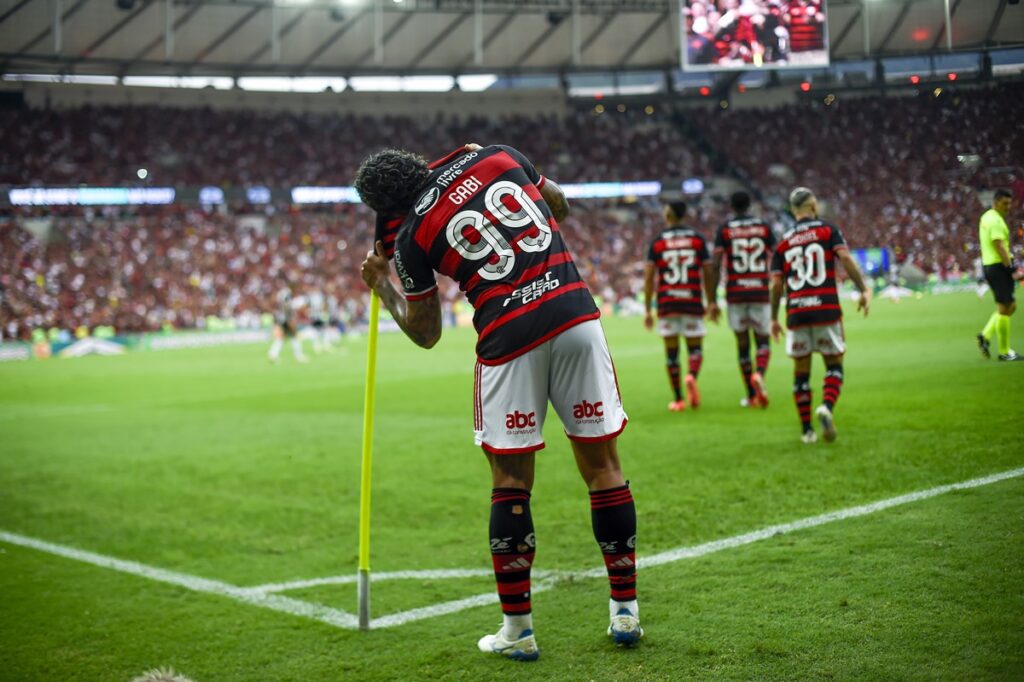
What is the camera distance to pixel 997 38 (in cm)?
537

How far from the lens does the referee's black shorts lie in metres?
5.32

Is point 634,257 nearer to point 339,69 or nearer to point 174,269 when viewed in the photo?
point 339,69

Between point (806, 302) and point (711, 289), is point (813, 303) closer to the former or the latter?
point (806, 302)

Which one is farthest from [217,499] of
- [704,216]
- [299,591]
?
[704,216]

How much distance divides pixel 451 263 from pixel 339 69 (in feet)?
129

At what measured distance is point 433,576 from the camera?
5402 millimetres

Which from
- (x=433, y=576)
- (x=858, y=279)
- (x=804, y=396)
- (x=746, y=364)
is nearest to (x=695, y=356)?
(x=746, y=364)

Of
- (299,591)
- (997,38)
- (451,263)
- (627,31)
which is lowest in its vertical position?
(299,591)

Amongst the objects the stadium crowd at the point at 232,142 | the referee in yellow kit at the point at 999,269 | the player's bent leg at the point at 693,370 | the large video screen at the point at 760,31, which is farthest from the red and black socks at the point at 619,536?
the stadium crowd at the point at 232,142

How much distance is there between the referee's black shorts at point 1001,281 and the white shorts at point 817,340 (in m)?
2.52

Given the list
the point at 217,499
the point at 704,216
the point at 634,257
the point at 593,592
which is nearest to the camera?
the point at 593,592

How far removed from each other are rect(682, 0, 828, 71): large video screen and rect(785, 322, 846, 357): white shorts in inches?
88.2

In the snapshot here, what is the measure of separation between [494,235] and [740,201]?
23.2 ft

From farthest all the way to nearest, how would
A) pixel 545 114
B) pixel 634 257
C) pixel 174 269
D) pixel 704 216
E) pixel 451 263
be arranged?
pixel 545 114
pixel 174 269
pixel 634 257
pixel 704 216
pixel 451 263
